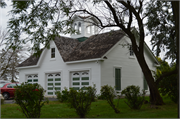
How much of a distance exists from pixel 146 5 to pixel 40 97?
27.1 feet

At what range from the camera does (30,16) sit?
10391 millimetres

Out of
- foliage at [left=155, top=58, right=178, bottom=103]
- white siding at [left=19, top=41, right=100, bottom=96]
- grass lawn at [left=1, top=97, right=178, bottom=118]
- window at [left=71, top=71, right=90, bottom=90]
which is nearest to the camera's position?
grass lawn at [left=1, top=97, right=178, bottom=118]

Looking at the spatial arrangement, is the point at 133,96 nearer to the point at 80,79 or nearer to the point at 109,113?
the point at 109,113

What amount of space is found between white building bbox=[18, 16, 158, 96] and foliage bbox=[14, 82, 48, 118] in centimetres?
1010

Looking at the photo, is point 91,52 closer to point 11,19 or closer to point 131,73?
point 131,73

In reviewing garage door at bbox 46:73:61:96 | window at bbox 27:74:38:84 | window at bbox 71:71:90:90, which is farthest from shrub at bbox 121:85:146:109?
window at bbox 27:74:38:84

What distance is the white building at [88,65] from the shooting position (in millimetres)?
19141

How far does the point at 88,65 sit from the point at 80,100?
36.9ft

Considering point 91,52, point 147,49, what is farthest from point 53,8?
point 147,49

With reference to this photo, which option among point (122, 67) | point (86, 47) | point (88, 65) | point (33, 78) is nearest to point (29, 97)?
point (88, 65)

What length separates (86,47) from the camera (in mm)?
21688

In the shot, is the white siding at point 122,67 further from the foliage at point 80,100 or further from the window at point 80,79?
the foliage at point 80,100

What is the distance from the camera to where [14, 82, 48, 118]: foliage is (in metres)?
7.74

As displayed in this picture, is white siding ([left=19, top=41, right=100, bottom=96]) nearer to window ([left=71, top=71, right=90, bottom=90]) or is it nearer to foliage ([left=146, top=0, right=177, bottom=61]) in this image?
window ([left=71, top=71, right=90, bottom=90])
